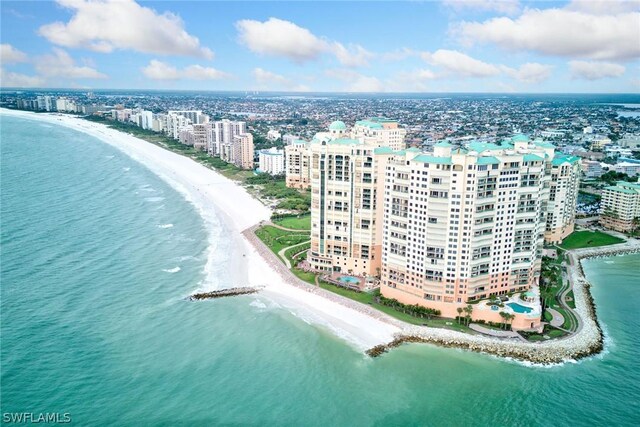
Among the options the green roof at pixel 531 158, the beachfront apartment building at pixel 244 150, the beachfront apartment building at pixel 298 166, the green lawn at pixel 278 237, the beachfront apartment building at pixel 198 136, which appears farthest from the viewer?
the beachfront apartment building at pixel 198 136

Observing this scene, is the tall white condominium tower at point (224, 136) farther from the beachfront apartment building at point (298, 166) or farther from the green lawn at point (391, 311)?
the green lawn at point (391, 311)

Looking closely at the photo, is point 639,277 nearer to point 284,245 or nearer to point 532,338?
point 532,338

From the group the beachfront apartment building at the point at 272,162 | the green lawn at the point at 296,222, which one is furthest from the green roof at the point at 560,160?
the beachfront apartment building at the point at 272,162

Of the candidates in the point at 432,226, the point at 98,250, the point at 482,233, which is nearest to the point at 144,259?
the point at 98,250

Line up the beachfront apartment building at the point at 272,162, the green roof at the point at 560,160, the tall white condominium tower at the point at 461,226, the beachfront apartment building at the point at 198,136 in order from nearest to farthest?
the tall white condominium tower at the point at 461,226
the green roof at the point at 560,160
the beachfront apartment building at the point at 272,162
the beachfront apartment building at the point at 198,136

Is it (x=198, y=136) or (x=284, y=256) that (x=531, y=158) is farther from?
(x=198, y=136)

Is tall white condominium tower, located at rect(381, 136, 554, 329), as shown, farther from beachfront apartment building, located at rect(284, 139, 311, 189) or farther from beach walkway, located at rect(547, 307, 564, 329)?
beachfront apartment building, located at rect(284, 139, 311, 189)
